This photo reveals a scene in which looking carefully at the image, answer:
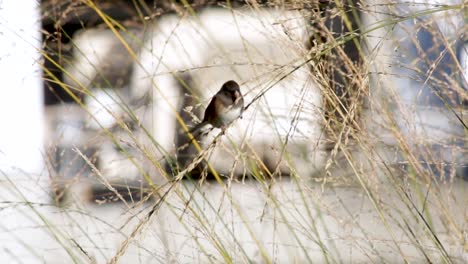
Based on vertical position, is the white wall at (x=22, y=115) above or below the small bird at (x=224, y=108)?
below

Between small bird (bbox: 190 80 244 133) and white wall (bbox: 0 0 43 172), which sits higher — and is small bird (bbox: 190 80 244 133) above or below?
above

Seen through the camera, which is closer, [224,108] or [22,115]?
[224,108]

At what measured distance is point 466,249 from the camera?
959mm

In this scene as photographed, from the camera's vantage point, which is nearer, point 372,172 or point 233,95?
point 372,172

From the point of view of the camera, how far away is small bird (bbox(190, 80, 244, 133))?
154 cm

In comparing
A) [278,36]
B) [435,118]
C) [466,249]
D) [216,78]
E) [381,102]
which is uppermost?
[278,36]

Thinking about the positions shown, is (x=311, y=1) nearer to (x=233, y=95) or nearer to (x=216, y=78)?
(x=233, y=95)

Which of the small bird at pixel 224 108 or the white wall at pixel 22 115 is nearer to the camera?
the small bird at pixel 224 108

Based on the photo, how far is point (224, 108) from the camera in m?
1.63

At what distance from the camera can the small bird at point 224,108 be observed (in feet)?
5.04

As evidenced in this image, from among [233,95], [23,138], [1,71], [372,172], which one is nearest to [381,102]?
[372,172]

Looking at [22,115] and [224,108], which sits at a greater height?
[224,108]

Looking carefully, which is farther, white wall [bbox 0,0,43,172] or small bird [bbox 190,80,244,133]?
white wall [bbox 0,0,43,172]

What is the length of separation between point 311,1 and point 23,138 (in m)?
2.62
